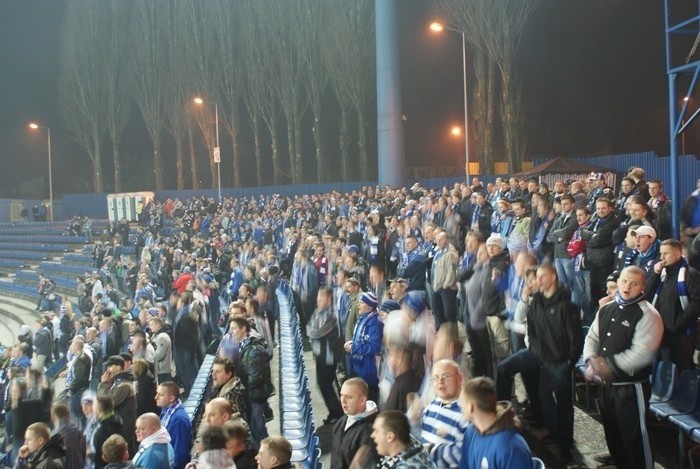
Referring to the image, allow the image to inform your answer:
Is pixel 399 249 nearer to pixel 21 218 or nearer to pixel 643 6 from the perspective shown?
pixel 643 6

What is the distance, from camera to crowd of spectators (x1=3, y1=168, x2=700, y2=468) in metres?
4.94

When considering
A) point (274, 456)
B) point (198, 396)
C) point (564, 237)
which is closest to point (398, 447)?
point (274, 456)

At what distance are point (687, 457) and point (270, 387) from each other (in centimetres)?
392

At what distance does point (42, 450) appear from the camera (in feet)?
23.3

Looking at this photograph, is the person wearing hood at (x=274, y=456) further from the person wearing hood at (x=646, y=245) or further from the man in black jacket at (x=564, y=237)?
the man in black jacket at (x=564, y=237)

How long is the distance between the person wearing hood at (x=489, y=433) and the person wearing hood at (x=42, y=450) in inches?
169

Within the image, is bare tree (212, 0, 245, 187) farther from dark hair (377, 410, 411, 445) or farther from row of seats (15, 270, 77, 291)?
dark hair (377, 410, 411, 445)

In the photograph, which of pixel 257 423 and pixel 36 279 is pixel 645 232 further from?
pixel 36 279

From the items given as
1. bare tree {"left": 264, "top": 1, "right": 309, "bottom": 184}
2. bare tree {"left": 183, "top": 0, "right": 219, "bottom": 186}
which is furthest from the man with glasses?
bare tree {"left": 183, "top": 0, "right": 219, "bottom": 186}

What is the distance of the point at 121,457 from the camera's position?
5809 mm

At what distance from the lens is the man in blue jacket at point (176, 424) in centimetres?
667

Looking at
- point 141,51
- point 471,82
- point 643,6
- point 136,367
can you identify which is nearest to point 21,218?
point 141,51

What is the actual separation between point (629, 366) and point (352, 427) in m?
2.23

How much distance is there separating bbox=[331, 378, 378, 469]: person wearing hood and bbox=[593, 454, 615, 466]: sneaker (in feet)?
7.91
